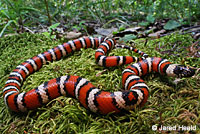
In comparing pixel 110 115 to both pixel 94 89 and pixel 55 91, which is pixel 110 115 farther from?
pixel 55 91

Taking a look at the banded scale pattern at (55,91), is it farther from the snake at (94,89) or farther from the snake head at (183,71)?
the snake head at (183,71)

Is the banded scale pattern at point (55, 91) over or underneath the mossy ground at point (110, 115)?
over

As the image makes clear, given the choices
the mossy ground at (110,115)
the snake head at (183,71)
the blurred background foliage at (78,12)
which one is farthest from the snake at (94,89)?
the blurred background foliage at (78,12)

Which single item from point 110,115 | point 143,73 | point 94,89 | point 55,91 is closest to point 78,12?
point 143,73

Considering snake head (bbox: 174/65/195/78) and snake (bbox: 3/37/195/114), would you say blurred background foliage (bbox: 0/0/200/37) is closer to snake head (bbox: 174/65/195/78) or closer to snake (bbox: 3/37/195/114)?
snake (bbox: 3/37/195/114)

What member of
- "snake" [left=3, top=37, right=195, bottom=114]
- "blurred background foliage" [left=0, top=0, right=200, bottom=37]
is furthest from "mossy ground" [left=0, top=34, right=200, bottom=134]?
"blurred background foliage" [left=0, top=0, right=200, bottom=37]

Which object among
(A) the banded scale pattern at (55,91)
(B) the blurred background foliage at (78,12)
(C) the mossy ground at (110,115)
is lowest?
(C) the mossy ground at (110,115)

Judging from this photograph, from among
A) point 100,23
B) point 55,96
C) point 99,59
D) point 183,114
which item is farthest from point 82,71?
point 100,23
